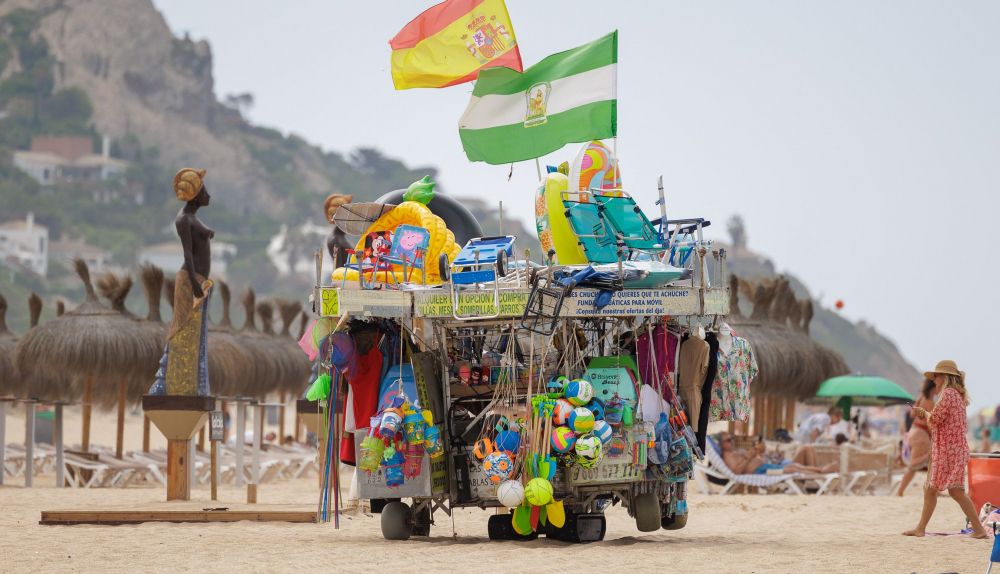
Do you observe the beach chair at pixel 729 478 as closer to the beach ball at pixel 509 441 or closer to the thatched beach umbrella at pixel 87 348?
the thatched beach umbrella at pixel 87 348

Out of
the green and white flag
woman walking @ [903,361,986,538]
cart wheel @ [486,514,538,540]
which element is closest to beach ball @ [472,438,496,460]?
cart wheel @ [486,514,538,540]

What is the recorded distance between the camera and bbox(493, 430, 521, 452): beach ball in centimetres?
1065

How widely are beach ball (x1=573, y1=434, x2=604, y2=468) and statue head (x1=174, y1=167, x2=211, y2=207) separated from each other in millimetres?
5989

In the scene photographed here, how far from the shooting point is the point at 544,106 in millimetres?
12062

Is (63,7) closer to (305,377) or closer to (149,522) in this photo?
(305,377)

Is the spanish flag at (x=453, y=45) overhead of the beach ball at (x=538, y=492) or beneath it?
overhead

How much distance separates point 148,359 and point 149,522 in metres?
9.19

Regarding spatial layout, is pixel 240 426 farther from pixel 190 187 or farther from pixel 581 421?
pixel 581 421

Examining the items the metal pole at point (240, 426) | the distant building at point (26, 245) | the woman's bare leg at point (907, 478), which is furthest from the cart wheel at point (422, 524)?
the distant building at point (26, 245)

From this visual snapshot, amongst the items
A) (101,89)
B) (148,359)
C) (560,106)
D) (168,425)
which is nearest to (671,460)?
(560,106)

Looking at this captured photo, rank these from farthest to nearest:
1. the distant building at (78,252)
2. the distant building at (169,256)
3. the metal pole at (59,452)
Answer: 1. the distant building at (169,256)
2. the distant building at (78,252)
3. the metal pole at (59,452)

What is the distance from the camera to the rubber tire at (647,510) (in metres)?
11.3

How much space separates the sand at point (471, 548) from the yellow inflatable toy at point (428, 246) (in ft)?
6.47

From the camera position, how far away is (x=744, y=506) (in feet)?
56.9
